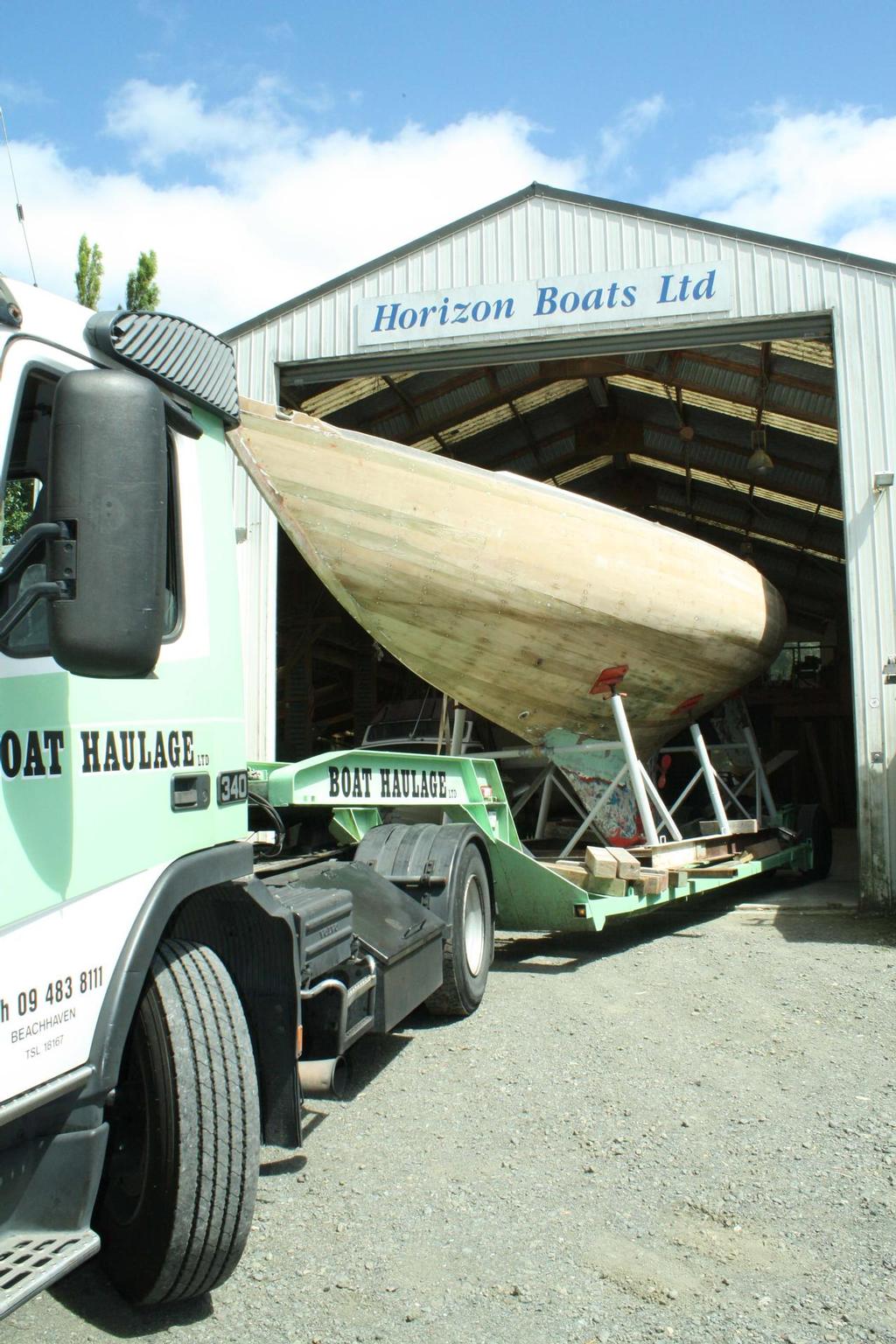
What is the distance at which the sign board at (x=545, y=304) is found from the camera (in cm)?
897

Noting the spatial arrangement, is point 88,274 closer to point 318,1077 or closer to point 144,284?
point 144,284

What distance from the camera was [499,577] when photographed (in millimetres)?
6941

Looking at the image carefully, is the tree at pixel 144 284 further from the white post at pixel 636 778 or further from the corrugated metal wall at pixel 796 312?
the white post at pixel 636 778

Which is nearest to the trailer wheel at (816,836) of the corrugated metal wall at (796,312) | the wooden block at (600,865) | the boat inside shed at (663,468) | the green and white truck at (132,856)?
the corrugated metal wall at (796,312)

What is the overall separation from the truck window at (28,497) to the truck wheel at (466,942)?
3.06 metres

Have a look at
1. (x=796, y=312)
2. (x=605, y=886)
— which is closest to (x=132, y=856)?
(x=605, y=886)

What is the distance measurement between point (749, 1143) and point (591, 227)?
26.0ft

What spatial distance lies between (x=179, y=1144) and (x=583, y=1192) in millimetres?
1458

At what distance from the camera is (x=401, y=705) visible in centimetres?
1684

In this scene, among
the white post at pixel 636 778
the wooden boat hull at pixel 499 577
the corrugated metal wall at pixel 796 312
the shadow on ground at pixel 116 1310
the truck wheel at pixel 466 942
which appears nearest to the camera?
the shadow on ground at pixel 116 1310

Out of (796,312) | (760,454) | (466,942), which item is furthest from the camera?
(760,454)

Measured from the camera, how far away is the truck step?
1.80 metres

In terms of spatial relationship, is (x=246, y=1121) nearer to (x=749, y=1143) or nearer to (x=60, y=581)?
(x=60, y=581)

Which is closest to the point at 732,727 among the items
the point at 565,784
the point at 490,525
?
the point at 565,784
